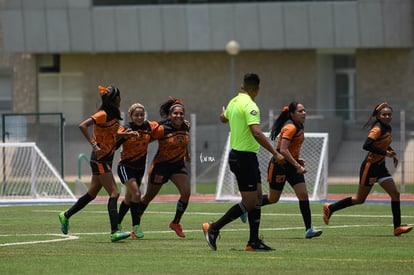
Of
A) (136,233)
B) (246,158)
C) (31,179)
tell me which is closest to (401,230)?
(246,158)

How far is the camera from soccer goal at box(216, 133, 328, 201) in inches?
1177

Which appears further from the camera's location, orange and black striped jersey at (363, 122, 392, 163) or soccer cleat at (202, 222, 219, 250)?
orange and black striped jersey at (363, 122, 392, 163)

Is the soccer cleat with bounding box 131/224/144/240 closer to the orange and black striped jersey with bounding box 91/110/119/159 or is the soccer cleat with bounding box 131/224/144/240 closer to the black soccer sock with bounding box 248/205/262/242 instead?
the orange and black striped jersey with bounding box 91/110/119/159

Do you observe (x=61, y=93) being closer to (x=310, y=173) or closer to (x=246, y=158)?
(x=310, y=173)

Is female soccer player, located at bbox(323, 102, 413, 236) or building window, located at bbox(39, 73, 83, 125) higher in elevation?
building window, located at bbox(39, 73, 83, 125)

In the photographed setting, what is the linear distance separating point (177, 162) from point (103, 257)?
12.7ft

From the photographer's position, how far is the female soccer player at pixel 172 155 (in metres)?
18.6

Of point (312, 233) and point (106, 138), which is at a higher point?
point (106, 138)

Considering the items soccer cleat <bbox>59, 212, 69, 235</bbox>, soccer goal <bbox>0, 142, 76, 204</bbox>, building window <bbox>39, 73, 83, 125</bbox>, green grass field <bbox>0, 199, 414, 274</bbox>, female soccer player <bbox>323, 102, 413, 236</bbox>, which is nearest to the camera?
green grass field <bbox>0, 199, 414, 274</bbox>

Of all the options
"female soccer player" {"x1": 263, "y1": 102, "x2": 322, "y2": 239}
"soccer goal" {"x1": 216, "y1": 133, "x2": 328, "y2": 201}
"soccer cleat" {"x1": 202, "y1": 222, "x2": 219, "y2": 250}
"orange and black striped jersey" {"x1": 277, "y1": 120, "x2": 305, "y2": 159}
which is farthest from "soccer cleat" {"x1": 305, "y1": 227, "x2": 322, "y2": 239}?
"soccer goal" {"x1": 216, "y1": 133, "x2": 328, "y2": 201}

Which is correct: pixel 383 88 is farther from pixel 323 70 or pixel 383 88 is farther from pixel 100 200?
pixel 100 200

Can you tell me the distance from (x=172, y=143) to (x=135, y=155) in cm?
60

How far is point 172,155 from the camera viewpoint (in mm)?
18703

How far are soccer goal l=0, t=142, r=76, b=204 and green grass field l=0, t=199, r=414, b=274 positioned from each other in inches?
223
